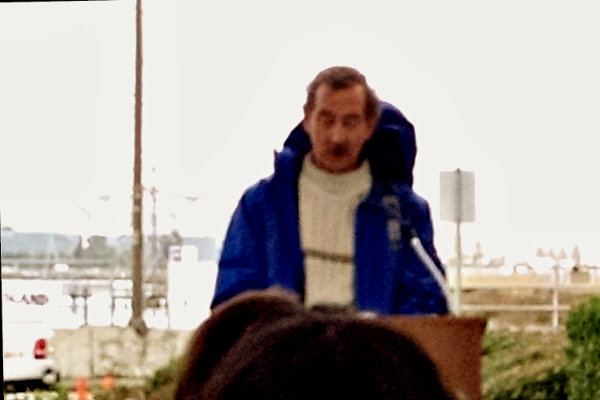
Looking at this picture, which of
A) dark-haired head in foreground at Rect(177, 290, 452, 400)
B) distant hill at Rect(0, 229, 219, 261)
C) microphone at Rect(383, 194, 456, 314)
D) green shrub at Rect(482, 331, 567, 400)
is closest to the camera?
dark-haired head in foreground at Rect(177, 290, 452, 400)

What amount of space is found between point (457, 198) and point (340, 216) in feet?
20.5

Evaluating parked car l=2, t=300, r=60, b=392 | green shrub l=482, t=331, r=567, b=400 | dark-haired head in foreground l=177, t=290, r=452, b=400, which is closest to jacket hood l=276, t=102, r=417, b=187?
dark-haired head in foreground l=177, t=290, r=452, b=400

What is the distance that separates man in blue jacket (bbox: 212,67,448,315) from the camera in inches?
93.2

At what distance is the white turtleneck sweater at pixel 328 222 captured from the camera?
243 cm

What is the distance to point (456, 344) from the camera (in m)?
1.84

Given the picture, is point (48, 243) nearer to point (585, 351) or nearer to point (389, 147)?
point (585, 351)

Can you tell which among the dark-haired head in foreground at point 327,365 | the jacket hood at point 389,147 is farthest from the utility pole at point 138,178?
the dark-haired head in foreground at point 327,365

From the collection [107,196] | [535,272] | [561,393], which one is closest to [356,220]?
[561,393]

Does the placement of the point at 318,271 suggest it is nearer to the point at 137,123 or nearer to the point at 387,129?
the point at 387,129

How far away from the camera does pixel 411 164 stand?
251 centimetres

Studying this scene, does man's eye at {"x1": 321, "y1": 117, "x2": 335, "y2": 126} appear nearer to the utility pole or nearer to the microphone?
the microphone

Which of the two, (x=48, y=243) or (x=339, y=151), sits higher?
(x=339, y=151)

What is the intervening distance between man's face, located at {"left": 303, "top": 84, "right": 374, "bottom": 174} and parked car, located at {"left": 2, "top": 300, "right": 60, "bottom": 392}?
757cm

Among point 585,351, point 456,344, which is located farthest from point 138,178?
point 456,344
